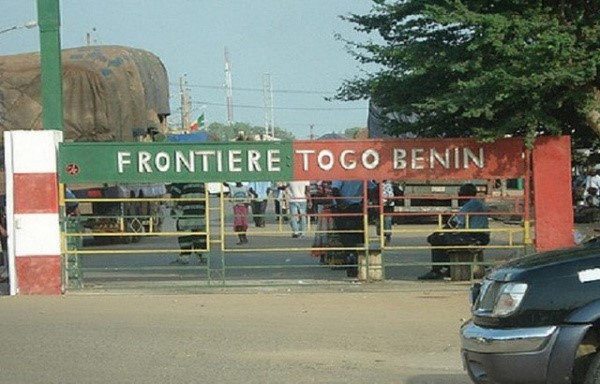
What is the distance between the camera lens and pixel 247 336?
11914 millimetres

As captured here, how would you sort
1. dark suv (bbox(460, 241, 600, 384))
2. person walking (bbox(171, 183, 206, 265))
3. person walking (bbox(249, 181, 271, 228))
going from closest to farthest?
dark suv (bbox(460, 241, 600, 384)) < person walking (bbox(171, 183, 206, 265)) < person walking (bbox(249, 181, 271, 228))

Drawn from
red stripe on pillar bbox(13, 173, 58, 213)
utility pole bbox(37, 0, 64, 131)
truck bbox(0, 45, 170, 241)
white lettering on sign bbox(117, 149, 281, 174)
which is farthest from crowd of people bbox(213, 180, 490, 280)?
truck bbox(0, 45, 170, 241)

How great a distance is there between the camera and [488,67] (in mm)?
15039

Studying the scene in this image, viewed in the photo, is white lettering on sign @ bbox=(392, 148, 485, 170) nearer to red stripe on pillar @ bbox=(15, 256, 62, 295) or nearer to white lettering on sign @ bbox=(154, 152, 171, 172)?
white lettering on sign @ bbox=(154, 152, 171, 172)

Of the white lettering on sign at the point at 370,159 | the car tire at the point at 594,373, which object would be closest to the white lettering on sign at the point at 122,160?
the white lettering on sign at the point at 370,159

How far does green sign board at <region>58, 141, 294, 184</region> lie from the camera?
1571 centimetres

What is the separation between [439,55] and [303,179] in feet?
8.84

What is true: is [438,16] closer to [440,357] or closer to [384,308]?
[384,308]

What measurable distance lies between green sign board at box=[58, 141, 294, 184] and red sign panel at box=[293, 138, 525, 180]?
42 cm

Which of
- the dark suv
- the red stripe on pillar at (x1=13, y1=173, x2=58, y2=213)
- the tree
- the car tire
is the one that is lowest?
the car tire

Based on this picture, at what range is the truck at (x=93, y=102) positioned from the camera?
2467 cm

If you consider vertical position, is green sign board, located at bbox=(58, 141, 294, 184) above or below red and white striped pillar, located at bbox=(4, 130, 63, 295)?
above

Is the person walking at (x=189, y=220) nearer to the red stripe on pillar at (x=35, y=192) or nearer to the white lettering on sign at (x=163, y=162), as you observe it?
the white lettering on sign at (x=163, y=162)

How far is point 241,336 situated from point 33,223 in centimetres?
505
